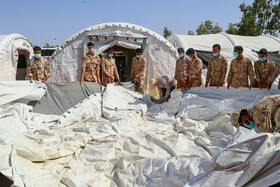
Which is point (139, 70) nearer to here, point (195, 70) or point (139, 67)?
point (139, 67)

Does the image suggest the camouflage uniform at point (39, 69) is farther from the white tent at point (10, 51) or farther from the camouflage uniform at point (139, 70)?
the white tent at point (10, 51)

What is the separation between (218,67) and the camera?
17.1ft

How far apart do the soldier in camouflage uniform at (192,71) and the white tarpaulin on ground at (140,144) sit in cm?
39

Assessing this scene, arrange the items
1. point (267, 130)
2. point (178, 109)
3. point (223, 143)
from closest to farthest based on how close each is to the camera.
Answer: point (267, 130), point (223, 143), point (178, 109)

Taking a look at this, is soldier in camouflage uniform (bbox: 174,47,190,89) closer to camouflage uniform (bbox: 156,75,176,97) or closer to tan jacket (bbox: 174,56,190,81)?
tan jacket (bbox: 174,56,190,81)

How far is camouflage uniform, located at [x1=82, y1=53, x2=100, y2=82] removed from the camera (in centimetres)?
585

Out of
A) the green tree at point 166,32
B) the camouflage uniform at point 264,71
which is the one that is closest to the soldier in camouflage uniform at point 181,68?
the camouflage uniform at point 264,71

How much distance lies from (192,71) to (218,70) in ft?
1.75

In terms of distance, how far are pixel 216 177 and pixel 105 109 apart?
348cm

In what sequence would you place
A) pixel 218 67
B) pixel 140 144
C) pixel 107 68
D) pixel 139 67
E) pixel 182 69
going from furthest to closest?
1. pixel 139 67
2. pixel 107 68
3. pixel 182 69
4. pixel 218 67
5. pixel 140 144

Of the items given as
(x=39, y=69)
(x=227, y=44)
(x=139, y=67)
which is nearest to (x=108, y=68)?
(x=139, y=67)

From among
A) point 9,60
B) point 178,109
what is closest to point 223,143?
point 178,109

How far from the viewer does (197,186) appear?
5.70 ft

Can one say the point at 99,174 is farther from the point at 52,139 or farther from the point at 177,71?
the point at 177,71
